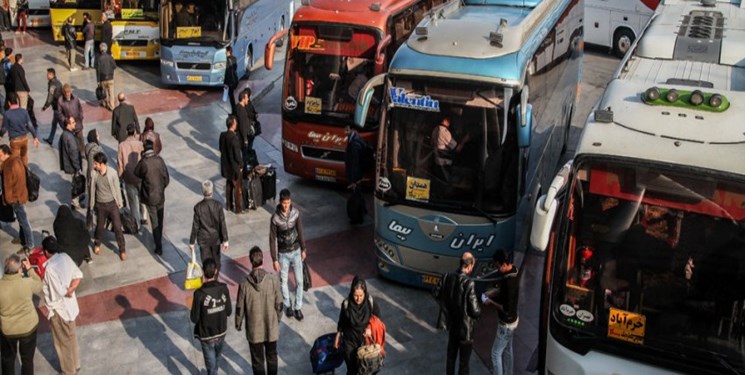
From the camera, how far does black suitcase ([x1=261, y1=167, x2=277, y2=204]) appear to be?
1553 cm

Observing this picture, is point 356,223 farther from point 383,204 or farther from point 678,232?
point 678,232

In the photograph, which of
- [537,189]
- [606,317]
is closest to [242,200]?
[537,189]

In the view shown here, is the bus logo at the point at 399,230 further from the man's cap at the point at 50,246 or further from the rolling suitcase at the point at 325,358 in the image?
the man's cap at the point at 50,246

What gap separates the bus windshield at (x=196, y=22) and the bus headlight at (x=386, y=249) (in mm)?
10669

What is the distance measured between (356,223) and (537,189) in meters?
3.28

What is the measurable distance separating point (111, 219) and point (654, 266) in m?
8.69

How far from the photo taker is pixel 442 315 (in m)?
10.2

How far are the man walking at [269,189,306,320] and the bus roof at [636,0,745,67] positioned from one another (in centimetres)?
516

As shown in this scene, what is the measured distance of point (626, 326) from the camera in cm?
819

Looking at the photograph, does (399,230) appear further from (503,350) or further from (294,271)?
(503,350)

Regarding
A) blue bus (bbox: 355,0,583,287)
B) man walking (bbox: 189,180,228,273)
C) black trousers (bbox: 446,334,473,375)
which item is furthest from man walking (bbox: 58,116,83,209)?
black trousers (bbox: 446,334,473,375)

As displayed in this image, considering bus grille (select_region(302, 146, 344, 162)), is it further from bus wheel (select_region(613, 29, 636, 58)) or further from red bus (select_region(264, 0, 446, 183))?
bus wheel (select_region(613, 29, 636, 58))

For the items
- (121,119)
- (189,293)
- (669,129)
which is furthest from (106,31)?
(669,129)

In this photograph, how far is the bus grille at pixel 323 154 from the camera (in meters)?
15.9
